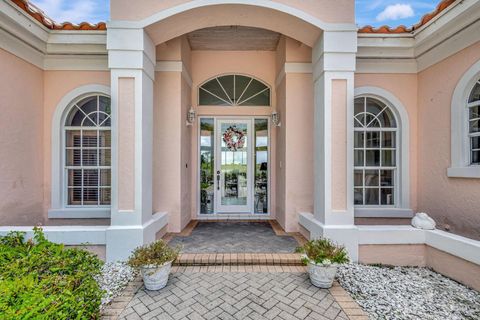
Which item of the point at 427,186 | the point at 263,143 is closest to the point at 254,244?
the point at 263,143

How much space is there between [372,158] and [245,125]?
3.07 metres

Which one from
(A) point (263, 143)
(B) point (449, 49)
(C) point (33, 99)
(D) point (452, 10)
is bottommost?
(A) point (263, 143)

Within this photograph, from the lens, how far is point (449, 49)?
4.21 m

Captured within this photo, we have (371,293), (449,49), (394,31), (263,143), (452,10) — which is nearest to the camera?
(371,293)

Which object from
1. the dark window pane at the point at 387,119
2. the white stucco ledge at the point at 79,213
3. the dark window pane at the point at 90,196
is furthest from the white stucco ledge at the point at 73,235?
the dark window pane at the point at 387,119

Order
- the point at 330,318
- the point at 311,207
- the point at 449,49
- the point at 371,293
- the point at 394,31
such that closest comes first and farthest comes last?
the point at 330,318, the point at 371,293, the point at 449,49, the point at 394,31, the point at 311,207

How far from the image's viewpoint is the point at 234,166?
6.51 m

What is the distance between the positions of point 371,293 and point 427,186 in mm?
2951

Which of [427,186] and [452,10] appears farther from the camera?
[427,186]

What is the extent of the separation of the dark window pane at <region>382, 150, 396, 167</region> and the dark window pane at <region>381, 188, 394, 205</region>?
0.55m

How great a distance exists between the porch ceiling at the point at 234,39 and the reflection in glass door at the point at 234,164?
1765 millimetres

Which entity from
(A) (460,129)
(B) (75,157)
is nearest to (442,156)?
(A) (460,129)

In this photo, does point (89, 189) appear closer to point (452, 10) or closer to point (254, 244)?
point (254, 244)

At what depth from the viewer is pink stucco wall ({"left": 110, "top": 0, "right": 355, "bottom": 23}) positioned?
12.5 ft
